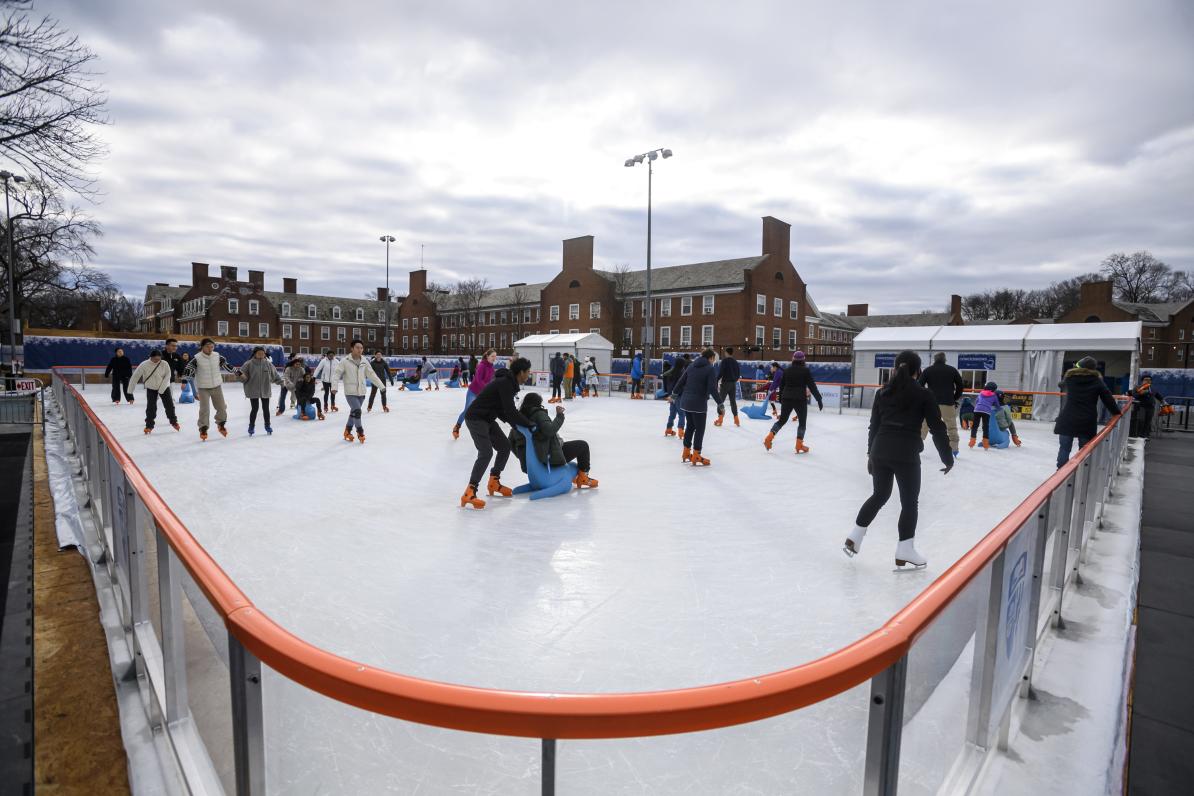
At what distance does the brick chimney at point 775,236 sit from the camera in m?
45.7

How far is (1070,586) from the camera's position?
13.8 feet

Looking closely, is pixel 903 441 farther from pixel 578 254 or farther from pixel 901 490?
pixel 578 254

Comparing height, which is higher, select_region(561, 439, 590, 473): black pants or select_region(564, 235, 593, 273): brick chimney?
select_region(564, 235, 593, 273): brick chimney

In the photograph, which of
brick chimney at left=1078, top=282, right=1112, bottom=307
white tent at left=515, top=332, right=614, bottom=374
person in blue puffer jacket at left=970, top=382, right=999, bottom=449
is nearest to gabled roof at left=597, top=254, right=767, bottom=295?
white tent at left=515, top=332, right=614, bottom=374

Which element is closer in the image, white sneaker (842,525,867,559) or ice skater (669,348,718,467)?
white sneaker (842,525,867,559)

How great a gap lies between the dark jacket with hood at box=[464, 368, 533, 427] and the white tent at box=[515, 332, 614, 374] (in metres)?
22.0

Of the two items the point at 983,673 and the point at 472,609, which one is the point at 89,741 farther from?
the point at 983,673

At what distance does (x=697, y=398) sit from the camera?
874 cm

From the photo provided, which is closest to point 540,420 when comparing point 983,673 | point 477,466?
point 477,466

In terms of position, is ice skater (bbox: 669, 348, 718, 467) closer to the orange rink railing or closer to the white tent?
the orange rink railing

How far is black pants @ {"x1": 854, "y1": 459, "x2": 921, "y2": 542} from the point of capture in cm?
458

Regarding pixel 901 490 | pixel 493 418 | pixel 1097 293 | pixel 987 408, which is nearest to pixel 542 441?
pixel 493 418

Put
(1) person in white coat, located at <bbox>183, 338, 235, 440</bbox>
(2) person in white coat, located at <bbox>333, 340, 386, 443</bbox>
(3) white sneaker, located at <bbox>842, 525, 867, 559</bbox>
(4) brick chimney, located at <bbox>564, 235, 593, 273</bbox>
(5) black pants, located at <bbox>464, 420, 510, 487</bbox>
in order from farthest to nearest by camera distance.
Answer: (4) brick chimney, located at <bbox>564, 235, 593, 273</bbox>, (2) person in white coat, located at <bbox>333, 340, 386, 443</bbox>, (1) person in white coat, located at <bbox>183, 338, 235, 440</bbox>, (5) black pants, located at <bbox>464, 420, 510, 487</bbox>, (3) white sneaker, located at <bbox>842, 525, 867, 559</bbox>

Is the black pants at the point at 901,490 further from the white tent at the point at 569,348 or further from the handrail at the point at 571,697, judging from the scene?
the white tent at the point at 569,348
